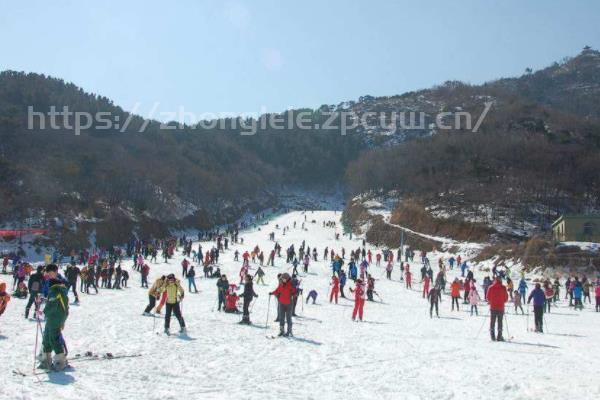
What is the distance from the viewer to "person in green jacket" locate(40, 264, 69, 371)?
7461 mm

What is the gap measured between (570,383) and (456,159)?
6745 centimetres

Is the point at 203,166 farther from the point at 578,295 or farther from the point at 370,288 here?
the point at 578,295

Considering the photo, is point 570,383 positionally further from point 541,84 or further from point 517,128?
point 541,84

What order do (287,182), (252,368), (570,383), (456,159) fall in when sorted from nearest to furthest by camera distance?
(570,383) → (252,368) → (456,159) → (287,182)

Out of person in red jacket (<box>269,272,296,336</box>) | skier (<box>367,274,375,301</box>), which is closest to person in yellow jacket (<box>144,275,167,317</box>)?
person in red jacket (<box>269,272,296,336</box>)

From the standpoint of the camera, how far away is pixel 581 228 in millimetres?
41156

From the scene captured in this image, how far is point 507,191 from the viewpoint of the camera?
5666cm

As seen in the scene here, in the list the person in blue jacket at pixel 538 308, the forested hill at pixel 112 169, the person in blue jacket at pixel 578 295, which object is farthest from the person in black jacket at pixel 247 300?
the forested hill at pixel 112 169

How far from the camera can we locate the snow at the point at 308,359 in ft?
23.8

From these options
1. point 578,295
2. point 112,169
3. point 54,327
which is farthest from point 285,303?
point 112,169

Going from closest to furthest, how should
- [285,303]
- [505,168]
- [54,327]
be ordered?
[54,327], [285,303], [505,168]

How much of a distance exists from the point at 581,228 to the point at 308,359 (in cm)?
3872

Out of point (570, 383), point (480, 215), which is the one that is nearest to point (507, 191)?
point (480, 215)

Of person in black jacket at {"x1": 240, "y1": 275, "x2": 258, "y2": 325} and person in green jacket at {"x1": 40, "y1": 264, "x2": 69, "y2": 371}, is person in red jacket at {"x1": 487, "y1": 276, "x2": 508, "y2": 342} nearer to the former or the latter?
person in black jacket at {"x1": 240, "y1": 275, "x2": 258, "y2": 325}
